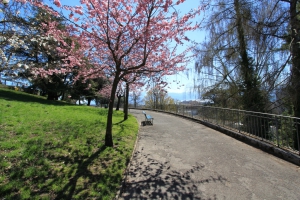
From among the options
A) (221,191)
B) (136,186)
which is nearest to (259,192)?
(221,191)

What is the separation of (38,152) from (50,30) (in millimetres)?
3705

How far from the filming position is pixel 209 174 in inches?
184

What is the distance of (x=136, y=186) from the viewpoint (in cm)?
420

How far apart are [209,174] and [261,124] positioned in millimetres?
3785

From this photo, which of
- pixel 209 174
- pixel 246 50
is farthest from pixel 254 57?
pixel 209 174

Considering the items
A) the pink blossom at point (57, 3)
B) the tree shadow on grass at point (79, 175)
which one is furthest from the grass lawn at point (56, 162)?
the pink blossom at point (57, 3)

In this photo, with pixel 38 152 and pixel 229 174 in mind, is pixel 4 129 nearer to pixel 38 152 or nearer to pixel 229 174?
pixel 38 152

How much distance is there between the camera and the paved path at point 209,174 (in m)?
3.79

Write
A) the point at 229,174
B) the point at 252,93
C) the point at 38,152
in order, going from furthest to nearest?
the point at 252,93 → the point at 38,152 → the point at 229,174

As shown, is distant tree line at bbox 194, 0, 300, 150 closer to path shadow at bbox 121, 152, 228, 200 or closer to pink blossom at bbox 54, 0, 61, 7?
path shadow at bbox 121, 152, 228, 200

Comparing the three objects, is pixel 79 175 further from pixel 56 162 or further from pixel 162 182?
pixel 162 182

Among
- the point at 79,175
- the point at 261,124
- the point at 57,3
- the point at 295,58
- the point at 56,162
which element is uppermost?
the point at 57,3

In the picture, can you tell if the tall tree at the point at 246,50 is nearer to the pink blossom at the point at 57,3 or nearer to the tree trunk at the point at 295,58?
the tree trunk at the point at 295,58

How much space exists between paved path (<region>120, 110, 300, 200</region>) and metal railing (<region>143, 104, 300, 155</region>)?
748 mm
